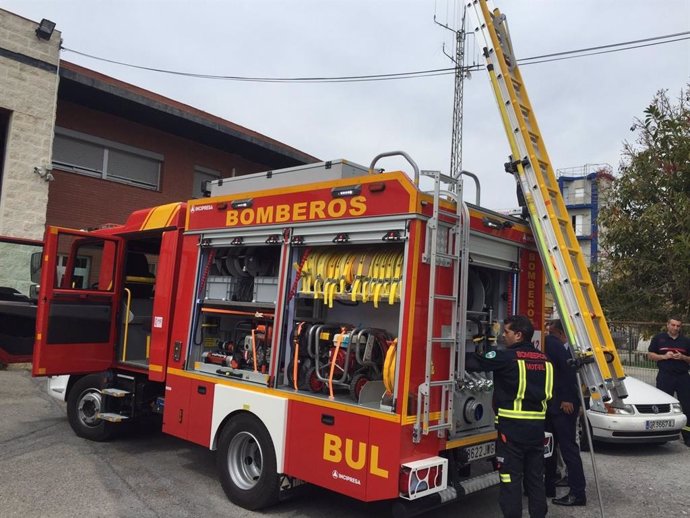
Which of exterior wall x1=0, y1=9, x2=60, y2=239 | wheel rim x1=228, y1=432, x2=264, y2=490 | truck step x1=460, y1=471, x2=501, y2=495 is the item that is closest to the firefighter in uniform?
truck step x1=460, y1=471, x2=501, y2=495

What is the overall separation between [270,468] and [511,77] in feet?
13.7

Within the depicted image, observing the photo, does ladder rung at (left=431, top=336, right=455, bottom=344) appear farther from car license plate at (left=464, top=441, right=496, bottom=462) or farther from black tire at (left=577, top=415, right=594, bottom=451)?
black tire at (left=577, top=415, right=594, bottom=451)

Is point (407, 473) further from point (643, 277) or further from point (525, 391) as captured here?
point (643, 277)

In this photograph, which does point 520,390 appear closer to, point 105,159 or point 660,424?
point 660,424

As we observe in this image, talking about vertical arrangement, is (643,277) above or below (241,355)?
above

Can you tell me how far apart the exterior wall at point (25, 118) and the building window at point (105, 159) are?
1184 mm

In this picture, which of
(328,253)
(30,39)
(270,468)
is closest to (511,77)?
(328,253)

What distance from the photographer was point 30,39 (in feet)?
41.4

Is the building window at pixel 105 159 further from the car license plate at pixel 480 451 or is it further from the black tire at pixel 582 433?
the car license plate at pixel 480 451

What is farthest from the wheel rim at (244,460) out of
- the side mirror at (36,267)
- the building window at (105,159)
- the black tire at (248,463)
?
the building window at (105,159)

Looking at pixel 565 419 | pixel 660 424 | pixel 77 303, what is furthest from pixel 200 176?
pixel 565 419

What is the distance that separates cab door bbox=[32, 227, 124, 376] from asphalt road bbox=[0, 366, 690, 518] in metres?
1.00

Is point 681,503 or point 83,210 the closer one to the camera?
point 681,503

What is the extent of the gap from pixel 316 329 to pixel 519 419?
1756mm
